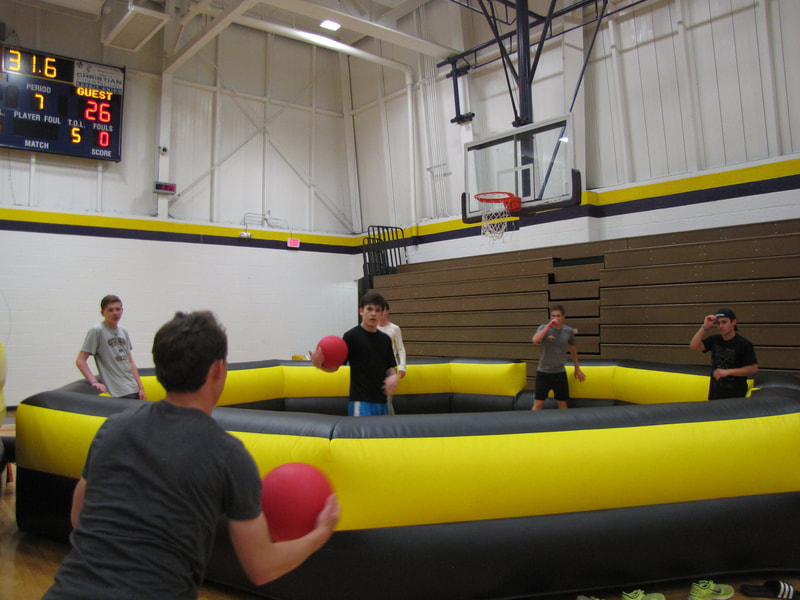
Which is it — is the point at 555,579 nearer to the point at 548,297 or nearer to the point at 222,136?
the point at 548,297

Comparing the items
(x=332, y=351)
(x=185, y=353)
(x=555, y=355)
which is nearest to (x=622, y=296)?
(x=555, y=355)

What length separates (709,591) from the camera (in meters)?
2.74

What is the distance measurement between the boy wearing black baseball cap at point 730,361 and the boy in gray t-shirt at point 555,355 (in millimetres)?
1673

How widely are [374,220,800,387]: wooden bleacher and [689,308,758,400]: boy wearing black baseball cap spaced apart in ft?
8.07

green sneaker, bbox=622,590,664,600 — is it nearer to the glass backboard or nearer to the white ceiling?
the glass backboard

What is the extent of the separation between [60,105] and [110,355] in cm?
650

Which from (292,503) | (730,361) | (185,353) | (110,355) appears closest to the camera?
(185,353)

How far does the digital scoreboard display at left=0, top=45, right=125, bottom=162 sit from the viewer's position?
851cm

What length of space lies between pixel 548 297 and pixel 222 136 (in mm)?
7413

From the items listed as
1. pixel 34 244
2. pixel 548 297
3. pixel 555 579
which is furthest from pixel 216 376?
pixel 34 244

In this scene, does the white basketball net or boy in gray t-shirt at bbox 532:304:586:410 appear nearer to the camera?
boy in gray t-shirt at bbox 532:304:586:410

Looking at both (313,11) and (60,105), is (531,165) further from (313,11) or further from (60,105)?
(60,105)

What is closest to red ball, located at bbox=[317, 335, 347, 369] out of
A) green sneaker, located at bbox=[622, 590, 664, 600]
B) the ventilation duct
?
green sneaker, located at bbox=[622, 590, 664, 600]

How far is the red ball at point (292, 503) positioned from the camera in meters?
1.48
